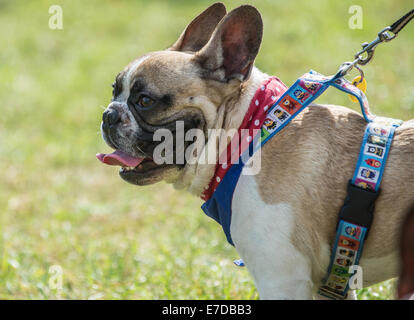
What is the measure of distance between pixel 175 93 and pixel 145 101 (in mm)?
173

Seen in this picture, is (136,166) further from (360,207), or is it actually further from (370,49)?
(370,49)

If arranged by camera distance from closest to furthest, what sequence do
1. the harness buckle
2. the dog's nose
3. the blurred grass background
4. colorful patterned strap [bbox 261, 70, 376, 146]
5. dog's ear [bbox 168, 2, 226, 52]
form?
the harness buckle, colorful patterned strap [bbox 261, 70, 376, 146], the dog's nose, dog's ear [bbox 168, 2, 226, 52], the blurred grass background

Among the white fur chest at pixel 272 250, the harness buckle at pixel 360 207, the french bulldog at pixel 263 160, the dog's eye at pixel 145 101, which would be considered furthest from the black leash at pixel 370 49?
the dog's eye at pixel 145 101

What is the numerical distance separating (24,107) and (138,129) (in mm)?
6114

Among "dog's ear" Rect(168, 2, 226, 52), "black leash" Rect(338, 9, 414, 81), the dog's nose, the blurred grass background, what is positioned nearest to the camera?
"black leash" Rect(338, 9, 414, 81)

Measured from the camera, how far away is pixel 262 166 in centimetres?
272

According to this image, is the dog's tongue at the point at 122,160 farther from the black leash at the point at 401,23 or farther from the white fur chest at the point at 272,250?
the black leash at the point at 401,23

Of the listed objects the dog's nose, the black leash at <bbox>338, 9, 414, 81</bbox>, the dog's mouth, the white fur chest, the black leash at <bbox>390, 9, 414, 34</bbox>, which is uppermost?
the black leash at <bbox>390, 9, 414, 34</bbox>

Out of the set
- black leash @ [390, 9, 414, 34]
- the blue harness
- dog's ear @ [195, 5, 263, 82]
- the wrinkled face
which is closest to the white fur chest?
the blue harness

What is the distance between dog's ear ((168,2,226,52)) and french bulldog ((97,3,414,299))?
0.40 meters

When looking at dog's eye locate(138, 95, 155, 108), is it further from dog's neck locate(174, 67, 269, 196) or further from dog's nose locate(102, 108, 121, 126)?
dog's neck locate(174, 67, 269, 196)

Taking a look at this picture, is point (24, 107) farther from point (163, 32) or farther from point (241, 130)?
point (241, 130)

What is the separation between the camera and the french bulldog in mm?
2607

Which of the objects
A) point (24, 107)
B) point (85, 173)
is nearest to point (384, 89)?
point (85, 173)
